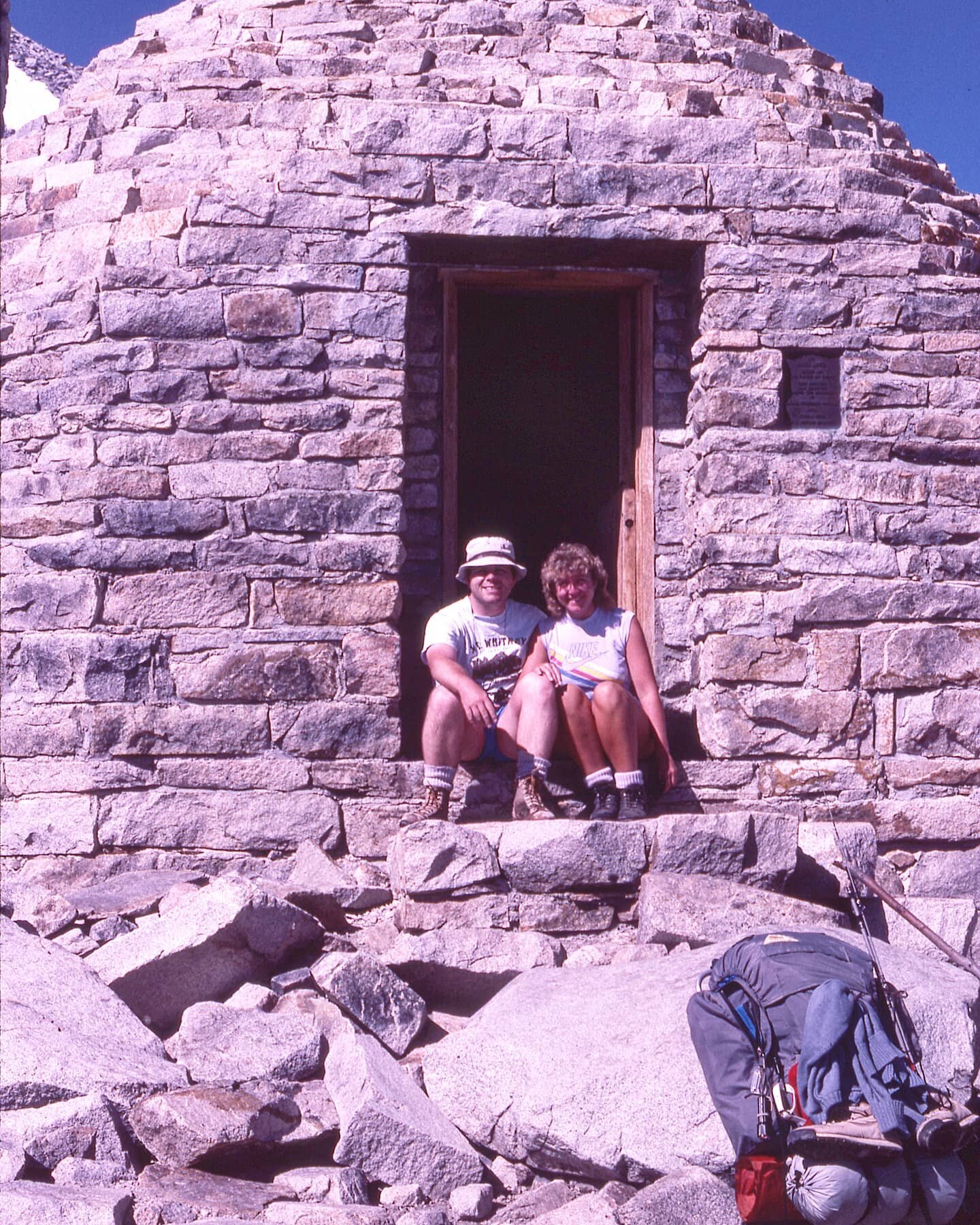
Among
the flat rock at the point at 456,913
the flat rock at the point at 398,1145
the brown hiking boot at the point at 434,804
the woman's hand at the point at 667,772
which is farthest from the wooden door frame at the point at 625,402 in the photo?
the flat rock at the point at 398,1145

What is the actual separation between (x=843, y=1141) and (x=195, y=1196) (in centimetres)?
149

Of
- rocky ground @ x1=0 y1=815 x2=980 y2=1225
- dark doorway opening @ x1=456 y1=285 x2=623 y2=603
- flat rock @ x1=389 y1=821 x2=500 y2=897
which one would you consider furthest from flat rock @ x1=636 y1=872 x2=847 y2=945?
dark doorway opening @ x1=456 y1=285 x2=623 y2=603

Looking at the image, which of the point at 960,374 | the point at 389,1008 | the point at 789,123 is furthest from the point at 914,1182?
the point at 789,123

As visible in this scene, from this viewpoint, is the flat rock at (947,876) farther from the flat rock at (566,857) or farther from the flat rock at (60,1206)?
the flat rock at (60,1206)

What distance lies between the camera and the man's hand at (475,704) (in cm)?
459

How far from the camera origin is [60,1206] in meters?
2.67

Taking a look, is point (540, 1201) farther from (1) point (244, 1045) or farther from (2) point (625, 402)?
(2) point (625, 402)

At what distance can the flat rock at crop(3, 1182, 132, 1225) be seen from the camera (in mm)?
2627

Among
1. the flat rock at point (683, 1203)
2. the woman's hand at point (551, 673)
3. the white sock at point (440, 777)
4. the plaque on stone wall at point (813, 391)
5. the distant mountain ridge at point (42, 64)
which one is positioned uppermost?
the distant mountain ridge at point (42, 64)

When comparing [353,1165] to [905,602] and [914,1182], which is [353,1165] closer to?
[914,1182]

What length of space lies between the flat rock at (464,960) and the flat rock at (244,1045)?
1.38ft

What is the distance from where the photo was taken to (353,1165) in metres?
3.07

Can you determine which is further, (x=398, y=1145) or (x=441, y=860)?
(x=441, y=860)

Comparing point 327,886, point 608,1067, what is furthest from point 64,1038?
point 608,1067
